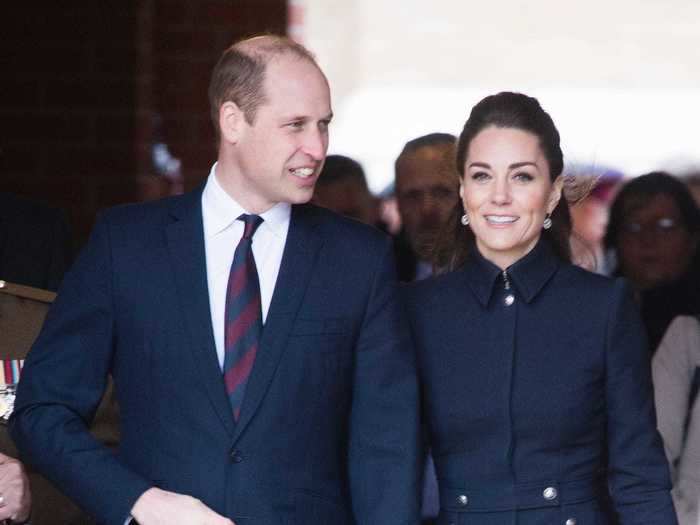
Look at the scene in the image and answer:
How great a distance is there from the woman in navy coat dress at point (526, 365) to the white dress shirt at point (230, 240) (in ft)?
1.36

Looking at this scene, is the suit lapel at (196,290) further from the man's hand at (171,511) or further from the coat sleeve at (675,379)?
the coat sleeve at (675,379)

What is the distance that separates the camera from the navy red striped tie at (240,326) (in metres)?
3.49

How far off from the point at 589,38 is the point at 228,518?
14995 mm

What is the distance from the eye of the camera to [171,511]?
3.36 m

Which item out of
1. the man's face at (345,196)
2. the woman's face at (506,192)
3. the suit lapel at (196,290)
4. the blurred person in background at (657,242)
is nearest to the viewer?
the suit lapel at (196,290)

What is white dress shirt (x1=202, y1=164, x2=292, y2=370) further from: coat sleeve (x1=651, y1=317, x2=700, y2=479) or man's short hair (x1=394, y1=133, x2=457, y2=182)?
man's short hair (x1=394, y1=133, x2=457, y2=182)

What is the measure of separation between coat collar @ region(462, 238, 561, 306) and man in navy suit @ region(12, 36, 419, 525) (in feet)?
0.86

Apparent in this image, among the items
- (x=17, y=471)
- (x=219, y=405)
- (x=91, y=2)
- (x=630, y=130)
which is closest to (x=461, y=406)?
(x=219, y=405)

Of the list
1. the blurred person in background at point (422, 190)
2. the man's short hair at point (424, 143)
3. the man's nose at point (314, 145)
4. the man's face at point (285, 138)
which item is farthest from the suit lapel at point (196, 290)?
the man's short hair at point (424, 143)

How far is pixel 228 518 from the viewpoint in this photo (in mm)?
3434

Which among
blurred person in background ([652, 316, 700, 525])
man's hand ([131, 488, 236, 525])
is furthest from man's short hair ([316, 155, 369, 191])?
man's hand ([131, 488, 236, 525])

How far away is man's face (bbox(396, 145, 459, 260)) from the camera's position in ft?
17.3

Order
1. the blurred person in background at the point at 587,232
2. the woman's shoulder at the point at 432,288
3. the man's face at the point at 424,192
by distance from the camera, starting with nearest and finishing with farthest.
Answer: the woman's shoulder at the point at 432,288, the blurred person in background at the point at 587,232, the man's face at the point at 424,192

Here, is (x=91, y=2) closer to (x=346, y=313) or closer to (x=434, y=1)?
(x=346, y=313)
